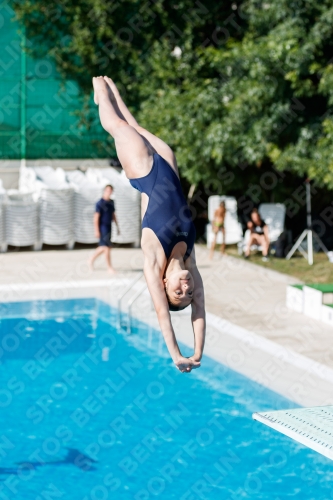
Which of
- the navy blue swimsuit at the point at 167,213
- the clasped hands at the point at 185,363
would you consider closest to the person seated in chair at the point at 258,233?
the navy blue swimsuit at the point at 167,213

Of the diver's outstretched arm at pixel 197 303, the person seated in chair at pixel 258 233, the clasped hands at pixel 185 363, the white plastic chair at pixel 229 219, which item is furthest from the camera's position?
the white plastic chair at pixel 229 219

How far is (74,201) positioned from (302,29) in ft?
19.3

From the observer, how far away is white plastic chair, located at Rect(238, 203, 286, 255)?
18172 millimetres

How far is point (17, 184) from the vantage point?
2172 centimetres

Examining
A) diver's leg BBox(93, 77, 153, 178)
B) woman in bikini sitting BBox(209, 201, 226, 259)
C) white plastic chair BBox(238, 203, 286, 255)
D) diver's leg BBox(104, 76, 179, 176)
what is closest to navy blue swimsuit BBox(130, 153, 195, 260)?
diver's leg BBox(93, 77, 153, 178)

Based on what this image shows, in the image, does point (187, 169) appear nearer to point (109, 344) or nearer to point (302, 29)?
point (302, 29)

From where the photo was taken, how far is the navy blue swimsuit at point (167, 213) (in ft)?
18.8

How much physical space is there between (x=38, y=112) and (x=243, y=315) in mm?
11685

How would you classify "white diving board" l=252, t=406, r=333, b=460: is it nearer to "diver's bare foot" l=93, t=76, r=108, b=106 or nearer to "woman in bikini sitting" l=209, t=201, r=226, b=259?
"diver's bare foot" l=93, t=76, r=108, b=106

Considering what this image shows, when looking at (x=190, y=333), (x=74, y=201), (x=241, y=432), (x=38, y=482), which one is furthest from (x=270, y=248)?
(x=38, y=482)

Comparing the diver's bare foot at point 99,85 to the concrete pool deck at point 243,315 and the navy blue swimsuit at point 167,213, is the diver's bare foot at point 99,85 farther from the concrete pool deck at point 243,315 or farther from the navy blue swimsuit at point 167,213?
the concrete pool deck at point 243,315

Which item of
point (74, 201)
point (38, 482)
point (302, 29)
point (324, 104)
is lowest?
point (38, 482)

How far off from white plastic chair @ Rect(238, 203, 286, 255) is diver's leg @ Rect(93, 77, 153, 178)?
11.6m

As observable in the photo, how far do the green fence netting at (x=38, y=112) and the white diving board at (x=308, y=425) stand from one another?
671 inches
